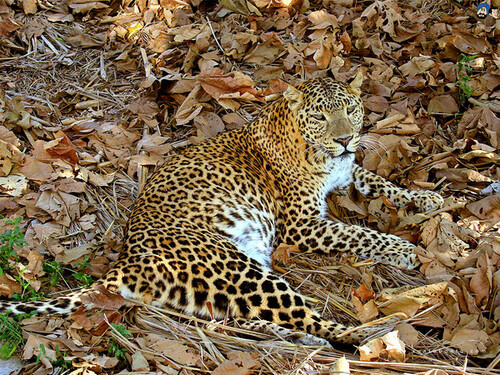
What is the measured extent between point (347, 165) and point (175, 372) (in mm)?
3178

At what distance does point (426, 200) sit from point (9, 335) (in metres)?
4.32

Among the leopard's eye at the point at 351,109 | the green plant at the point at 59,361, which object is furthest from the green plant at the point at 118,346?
the leopard's eye at the point at 351,109

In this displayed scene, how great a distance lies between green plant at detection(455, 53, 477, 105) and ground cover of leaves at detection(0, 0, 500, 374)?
0.03 metres

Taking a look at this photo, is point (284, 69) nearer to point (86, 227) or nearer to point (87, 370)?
point (86, 227)

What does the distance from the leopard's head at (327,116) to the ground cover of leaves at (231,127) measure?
2.56 ft

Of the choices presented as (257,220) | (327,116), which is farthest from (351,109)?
(257,220)

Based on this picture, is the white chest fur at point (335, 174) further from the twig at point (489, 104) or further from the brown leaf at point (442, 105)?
the twig at point (489, 104)

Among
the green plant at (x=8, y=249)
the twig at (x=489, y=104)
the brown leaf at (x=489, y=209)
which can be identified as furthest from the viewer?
the twig at (x=489, y=104)

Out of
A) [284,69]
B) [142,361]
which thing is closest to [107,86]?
[284,69]

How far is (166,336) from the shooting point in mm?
4391

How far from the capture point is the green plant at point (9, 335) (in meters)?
4.05

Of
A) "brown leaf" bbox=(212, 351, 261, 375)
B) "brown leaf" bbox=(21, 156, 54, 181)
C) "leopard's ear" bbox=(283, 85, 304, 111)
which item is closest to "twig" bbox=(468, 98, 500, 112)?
"leopard's ear" bbox=(283, 85, 304, 111)

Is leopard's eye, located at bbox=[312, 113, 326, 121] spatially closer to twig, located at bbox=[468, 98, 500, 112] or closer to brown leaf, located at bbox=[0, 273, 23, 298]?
twig, located at bbox=[468, 98, 500, 112]

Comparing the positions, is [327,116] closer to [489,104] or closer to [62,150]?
[489,104]
